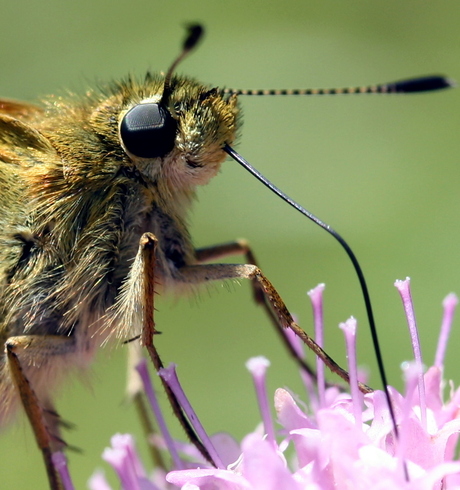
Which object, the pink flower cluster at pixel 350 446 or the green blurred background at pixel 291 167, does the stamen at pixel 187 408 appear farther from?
the green blurred background at pixel 291 167

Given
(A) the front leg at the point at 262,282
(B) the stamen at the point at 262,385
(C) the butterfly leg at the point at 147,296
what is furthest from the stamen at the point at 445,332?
(C) the butterfly leg at the point at 147,296

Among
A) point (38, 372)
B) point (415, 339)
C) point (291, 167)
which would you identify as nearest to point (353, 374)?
point (415, 339)

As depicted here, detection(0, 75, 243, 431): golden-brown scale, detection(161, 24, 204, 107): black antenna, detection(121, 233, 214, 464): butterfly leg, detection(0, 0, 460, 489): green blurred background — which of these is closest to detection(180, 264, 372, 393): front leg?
detection(0, 75, 243, 431): golden-brown scale

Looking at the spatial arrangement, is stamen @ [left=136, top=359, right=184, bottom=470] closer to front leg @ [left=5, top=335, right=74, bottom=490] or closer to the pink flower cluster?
the pink flower cluster

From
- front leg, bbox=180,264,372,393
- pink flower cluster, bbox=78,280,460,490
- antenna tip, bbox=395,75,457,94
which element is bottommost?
pink flower cluster, bbox=78,280,460,490

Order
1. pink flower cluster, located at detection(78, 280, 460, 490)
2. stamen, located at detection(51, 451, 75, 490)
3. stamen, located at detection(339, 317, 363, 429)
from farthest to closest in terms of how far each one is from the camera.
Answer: stamen, located at detection(51, 451, 75, 490), stamen, located at detection(339, 317, 363, 429), pink flower cluster, located at detection(78, 280, 460, 490)

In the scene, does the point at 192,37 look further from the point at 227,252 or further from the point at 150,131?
the point at 227,252
